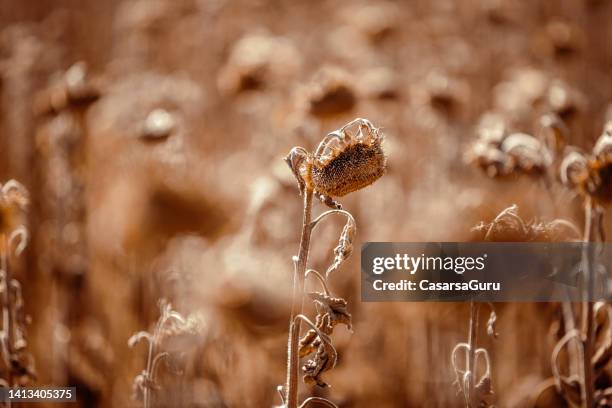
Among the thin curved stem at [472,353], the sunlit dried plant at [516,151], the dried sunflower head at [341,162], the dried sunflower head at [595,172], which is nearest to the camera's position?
the dried sunflower head at [341,162]

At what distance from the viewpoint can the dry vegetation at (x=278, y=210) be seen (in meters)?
1.40

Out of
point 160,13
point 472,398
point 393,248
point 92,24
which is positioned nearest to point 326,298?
point 393,248

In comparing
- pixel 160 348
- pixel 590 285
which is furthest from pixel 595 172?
pixel 160 348

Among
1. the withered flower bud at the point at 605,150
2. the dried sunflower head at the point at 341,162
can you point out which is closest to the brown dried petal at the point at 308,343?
the dried sunflower head at the point at 341,162

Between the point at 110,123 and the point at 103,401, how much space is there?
1.76m

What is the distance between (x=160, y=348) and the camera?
139cm

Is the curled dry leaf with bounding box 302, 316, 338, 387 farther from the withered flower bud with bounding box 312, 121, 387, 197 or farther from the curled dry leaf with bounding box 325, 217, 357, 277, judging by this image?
the withered flower bud with bounding box 312, 121, 387, 197

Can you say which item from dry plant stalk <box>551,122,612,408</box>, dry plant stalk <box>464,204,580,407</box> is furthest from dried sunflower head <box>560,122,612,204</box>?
dry plant stalk <box>464,204,580,407</box>

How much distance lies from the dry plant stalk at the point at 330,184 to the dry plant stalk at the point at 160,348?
0.32 meters

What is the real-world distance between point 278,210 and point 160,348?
2.92ft

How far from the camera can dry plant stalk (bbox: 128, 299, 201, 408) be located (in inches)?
52.3

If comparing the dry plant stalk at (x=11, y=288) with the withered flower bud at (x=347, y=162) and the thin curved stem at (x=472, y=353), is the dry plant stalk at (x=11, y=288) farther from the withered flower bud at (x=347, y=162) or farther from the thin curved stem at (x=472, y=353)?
the thin curved stem at (x=472, y=353)

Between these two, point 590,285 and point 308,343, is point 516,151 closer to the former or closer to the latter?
point 590,285

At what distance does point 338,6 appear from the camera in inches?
212
